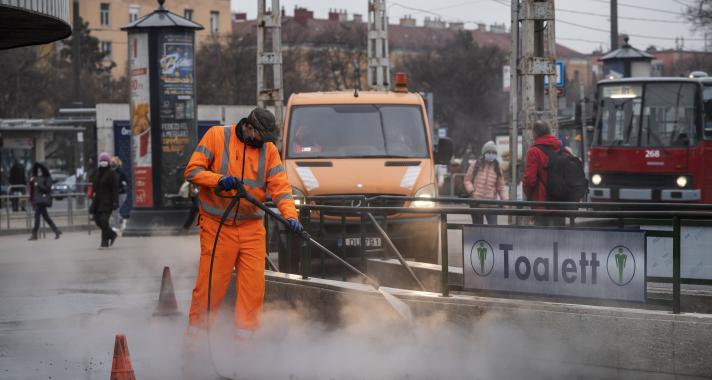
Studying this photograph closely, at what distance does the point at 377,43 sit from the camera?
99.0 ft

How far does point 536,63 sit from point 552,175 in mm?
3920

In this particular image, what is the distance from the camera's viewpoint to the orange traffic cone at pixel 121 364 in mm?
6957

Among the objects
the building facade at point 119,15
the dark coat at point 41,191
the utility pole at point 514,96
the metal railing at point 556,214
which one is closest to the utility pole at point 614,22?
the dark coat at point 41,191

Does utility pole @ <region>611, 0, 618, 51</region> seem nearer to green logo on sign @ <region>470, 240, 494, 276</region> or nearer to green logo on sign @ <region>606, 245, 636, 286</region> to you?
green logo on sign @ <region>470, 240, 494, 276</region>

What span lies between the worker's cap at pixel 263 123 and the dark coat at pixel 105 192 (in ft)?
42.4

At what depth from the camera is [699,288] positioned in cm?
794

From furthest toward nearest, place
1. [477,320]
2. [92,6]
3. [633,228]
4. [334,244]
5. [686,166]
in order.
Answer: [92,6]
[686,166]
[334,244]
[477,320]
[633,228]

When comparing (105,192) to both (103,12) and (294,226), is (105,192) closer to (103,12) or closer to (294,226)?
(294,226)

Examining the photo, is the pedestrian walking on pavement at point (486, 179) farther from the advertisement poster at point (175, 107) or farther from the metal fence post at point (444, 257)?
the advertisement poster at point (175, 107)

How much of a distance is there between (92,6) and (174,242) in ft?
271

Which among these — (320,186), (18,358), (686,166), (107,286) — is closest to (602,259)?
(18,358)

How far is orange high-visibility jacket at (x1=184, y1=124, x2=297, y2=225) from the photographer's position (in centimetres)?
803

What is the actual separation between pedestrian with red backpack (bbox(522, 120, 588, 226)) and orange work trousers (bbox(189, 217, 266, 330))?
503 cm

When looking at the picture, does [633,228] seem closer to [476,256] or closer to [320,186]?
[476,256]
